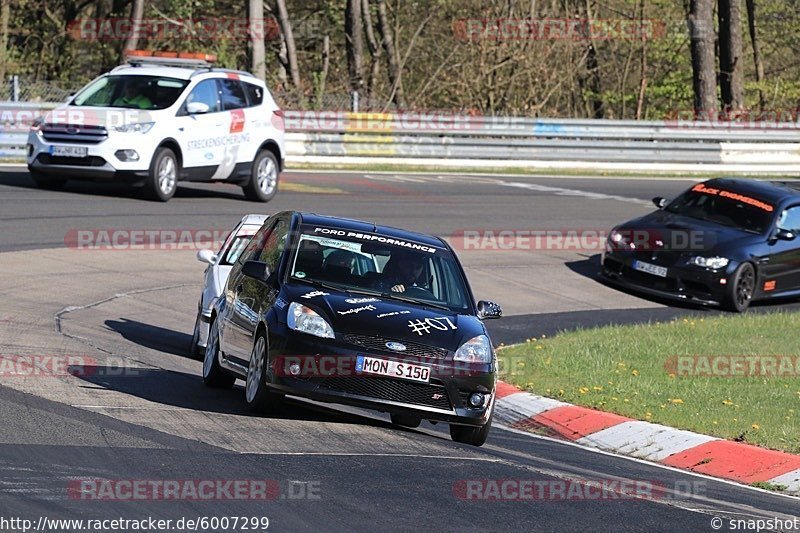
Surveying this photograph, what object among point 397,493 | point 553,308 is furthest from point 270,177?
point 397,493

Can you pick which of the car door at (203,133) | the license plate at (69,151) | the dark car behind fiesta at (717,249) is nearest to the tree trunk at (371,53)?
the car door at (203,133)

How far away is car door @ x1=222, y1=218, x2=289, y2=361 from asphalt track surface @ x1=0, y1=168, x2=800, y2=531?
1.54 feet

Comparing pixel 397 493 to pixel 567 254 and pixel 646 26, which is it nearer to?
pixel 567 254

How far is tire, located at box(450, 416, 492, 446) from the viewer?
9.41 metres

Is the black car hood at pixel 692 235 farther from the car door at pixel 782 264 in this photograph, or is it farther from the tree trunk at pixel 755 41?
the tree trunk at pixel 755 41

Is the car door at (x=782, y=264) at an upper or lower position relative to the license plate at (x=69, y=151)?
lower

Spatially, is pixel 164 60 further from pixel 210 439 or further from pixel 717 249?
pixel 210 439

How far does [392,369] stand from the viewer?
9.02m

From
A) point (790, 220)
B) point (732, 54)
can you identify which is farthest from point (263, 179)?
point (732, 54)

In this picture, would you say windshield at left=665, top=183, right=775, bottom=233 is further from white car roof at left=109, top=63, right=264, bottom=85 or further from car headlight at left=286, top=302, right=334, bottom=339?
car headlight at left=286, top=302, right=334, bottom=339

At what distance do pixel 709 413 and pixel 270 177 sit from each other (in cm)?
1298

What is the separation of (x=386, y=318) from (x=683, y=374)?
4.71 meters

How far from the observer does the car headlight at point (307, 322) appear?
9.09m

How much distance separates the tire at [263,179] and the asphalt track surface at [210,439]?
4373 millimetres
